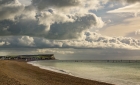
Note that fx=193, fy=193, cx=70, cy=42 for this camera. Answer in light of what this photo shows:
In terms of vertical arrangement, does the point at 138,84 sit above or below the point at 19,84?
below

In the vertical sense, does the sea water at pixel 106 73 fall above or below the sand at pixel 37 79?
below

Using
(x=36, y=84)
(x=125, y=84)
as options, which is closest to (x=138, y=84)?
(x=125, y=84)

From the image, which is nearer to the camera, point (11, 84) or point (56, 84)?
point (11, 84)

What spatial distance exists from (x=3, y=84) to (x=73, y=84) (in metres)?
9.01

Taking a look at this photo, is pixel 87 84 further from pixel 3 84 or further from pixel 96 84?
pixel 3 84

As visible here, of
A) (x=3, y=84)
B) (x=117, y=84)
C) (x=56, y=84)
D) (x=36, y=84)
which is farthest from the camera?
(x=117, y=84)

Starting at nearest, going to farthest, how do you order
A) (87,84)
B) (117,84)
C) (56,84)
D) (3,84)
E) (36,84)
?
(3,84), (36,84), (56,84), (87,84), (117,84)

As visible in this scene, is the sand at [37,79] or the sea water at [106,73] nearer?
the sand at [37,79]

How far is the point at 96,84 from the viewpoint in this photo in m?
26.4

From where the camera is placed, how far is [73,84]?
81.1 feet

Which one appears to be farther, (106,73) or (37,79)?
(106,73)

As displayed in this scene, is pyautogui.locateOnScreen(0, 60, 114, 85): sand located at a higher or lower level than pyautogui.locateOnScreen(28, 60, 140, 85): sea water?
higher

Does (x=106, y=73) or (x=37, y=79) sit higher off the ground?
(x=37, y=79)

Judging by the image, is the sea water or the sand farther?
the sea water
